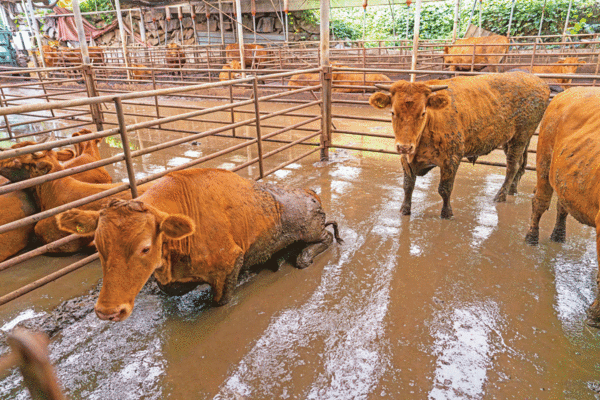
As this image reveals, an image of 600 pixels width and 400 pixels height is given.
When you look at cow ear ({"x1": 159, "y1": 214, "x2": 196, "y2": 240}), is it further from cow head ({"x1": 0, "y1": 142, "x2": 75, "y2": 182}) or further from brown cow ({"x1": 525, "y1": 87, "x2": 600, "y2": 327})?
brown cow ({"x1": 525, "y1": 87, "x2": 600, "y2": 327})

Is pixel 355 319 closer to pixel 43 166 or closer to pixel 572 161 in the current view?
pixel 572 161

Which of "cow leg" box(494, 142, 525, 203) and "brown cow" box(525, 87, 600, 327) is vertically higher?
"brown cow" box(525, 87, 600, 327)

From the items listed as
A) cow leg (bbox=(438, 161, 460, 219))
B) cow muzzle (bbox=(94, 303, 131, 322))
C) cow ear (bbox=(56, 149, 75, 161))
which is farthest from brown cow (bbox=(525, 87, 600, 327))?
cow ear (bbox=(56, 149, 75, 161))

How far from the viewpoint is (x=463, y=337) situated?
99.3 inches

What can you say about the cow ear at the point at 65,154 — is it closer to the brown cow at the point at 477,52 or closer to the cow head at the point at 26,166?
the cow head at the point at 26,166

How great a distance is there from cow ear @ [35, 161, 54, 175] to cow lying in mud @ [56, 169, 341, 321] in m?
1.61

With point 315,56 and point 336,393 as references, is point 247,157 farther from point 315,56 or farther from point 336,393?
Answer: point 315,56

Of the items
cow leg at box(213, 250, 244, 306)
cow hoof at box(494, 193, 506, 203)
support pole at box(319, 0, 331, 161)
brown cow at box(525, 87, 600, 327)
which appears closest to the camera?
brown cow at box(525, 87, 600, 327)

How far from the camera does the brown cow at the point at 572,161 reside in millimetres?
2622

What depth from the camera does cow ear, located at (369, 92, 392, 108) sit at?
4117 millimetres

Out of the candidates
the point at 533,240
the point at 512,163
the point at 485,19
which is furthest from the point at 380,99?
the point at 485,19

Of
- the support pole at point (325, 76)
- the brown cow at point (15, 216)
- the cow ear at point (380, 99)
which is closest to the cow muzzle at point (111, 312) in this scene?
the brown cow at point (15, 216)

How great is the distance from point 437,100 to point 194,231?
114 inches

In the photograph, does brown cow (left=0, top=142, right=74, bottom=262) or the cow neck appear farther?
the cow neck
